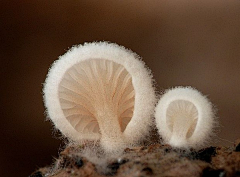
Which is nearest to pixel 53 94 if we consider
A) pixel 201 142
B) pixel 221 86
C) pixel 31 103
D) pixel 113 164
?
pixel 113 164

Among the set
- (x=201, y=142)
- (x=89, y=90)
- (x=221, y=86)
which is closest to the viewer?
(x=201, y=142)

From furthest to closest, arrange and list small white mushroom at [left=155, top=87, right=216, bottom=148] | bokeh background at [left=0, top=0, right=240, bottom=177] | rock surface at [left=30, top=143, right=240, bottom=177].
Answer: bokeh background at [left=0, top=0, right=240, bottom=177], small white mushroom at [left=155, top=87, right=216, bottom=148], rock surface at [left=30, top=143, right=240, bottom=177]

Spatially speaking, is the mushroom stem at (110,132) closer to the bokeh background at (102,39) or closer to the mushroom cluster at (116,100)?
the mushroom cluster at (116,100)

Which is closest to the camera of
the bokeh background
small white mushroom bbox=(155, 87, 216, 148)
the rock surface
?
the rock surface

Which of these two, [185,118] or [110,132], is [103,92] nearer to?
[110,132]

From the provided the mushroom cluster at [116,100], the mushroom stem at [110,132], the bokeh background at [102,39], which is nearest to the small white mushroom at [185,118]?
the mushroom cluster at [116,100]

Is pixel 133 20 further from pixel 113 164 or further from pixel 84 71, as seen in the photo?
pixel 113 164

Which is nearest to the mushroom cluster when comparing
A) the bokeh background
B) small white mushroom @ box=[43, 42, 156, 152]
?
small white mushroom @ box=[43, 42, 156, 152]

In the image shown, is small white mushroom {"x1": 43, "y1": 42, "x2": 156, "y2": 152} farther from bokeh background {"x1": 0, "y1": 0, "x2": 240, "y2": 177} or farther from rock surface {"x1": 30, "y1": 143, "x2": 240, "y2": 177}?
bokeh background {"x1": 0, "y1": 0, "x2": 240, "y2": 177}
